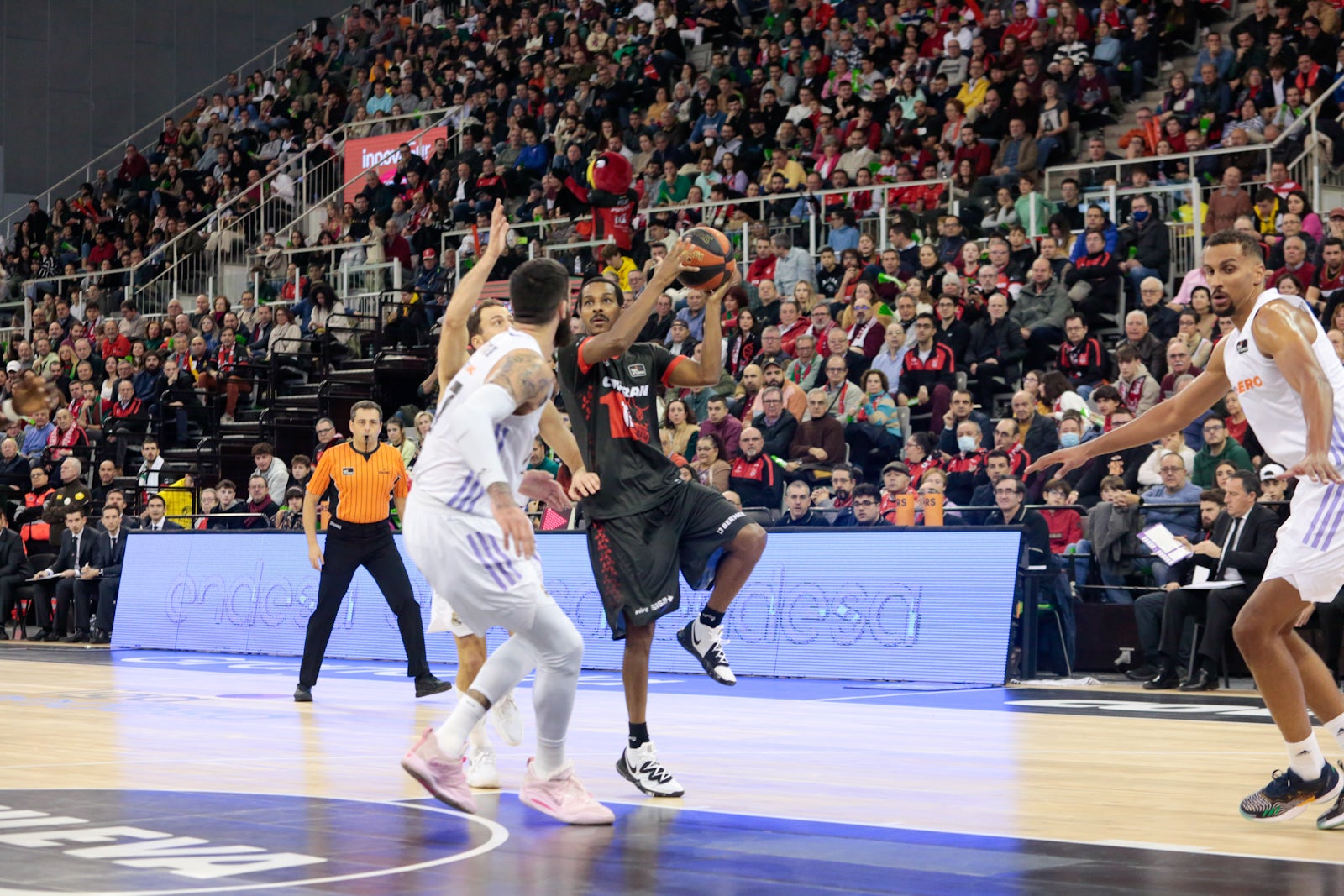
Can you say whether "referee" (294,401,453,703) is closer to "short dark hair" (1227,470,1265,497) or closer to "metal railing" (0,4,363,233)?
"short dark hair" (1227,470,1265,497)

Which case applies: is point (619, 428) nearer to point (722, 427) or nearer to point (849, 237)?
point (722, 427)

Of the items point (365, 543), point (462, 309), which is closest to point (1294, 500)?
point (462, 309)

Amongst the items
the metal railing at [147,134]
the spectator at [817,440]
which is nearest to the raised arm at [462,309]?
the spectator at [817,440]

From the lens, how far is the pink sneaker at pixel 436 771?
5.72 metres

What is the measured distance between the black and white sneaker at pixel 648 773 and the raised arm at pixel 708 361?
1.56 m

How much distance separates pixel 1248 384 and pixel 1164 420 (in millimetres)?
483

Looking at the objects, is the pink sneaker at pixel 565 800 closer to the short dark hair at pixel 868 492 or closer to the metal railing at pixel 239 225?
the short dark hair at pixel 868 492

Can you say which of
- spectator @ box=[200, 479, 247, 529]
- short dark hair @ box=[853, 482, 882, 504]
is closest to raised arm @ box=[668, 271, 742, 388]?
short dark hair @ box=[853, 482, 882, 504]

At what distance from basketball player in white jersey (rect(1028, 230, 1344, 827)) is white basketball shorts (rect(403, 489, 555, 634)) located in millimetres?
2537

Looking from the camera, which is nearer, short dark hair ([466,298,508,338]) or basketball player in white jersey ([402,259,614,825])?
basketball player in white jersey ([402,259,614,825])

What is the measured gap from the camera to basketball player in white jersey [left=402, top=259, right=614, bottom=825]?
5.59 meters

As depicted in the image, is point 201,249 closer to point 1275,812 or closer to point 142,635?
point 142,635

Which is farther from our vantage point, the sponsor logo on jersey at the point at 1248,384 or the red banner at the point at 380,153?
the red banner at the point at 380,153

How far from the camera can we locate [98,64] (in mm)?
34219
